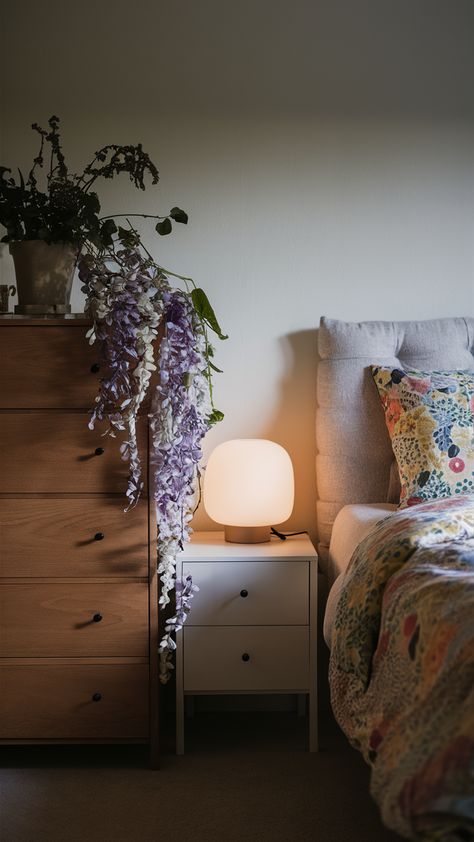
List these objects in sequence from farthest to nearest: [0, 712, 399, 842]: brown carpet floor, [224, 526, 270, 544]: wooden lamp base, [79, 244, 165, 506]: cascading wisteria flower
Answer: [224, 526, 270, 544]: wooden lamp base, [79, 244, 165, 506]: cascading wisteria flower, [0, 712, 399, 842]: brown carpet floor

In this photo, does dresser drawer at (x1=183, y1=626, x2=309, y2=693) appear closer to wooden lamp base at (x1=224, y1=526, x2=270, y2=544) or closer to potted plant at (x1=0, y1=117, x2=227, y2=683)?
potted plant at (x1=0, y1=117, x2=227, y2=683)

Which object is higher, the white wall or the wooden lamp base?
the white wall

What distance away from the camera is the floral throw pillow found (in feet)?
7.66

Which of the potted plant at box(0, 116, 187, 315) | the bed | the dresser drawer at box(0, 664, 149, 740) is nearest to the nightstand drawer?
the bed

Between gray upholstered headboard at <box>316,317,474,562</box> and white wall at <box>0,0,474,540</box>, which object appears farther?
white wall at <box>0,0,474,540</box>

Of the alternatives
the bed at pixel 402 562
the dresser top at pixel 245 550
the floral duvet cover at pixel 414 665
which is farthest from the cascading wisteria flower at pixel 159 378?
the floral duvet cover at pixel 414 665

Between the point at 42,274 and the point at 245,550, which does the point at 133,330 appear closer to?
the point at 42,274

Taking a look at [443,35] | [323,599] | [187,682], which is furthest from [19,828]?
[443,35]

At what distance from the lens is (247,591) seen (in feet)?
7.88

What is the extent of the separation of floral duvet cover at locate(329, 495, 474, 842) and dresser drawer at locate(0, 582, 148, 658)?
67cm

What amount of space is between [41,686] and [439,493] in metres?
1.23

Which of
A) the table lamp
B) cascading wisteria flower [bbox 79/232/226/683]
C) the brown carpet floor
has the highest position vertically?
cascading wisteria flower [bbox 79/232/226/683]

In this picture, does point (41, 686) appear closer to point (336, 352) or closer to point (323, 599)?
point (323, 599)

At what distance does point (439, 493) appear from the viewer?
7.63ft
